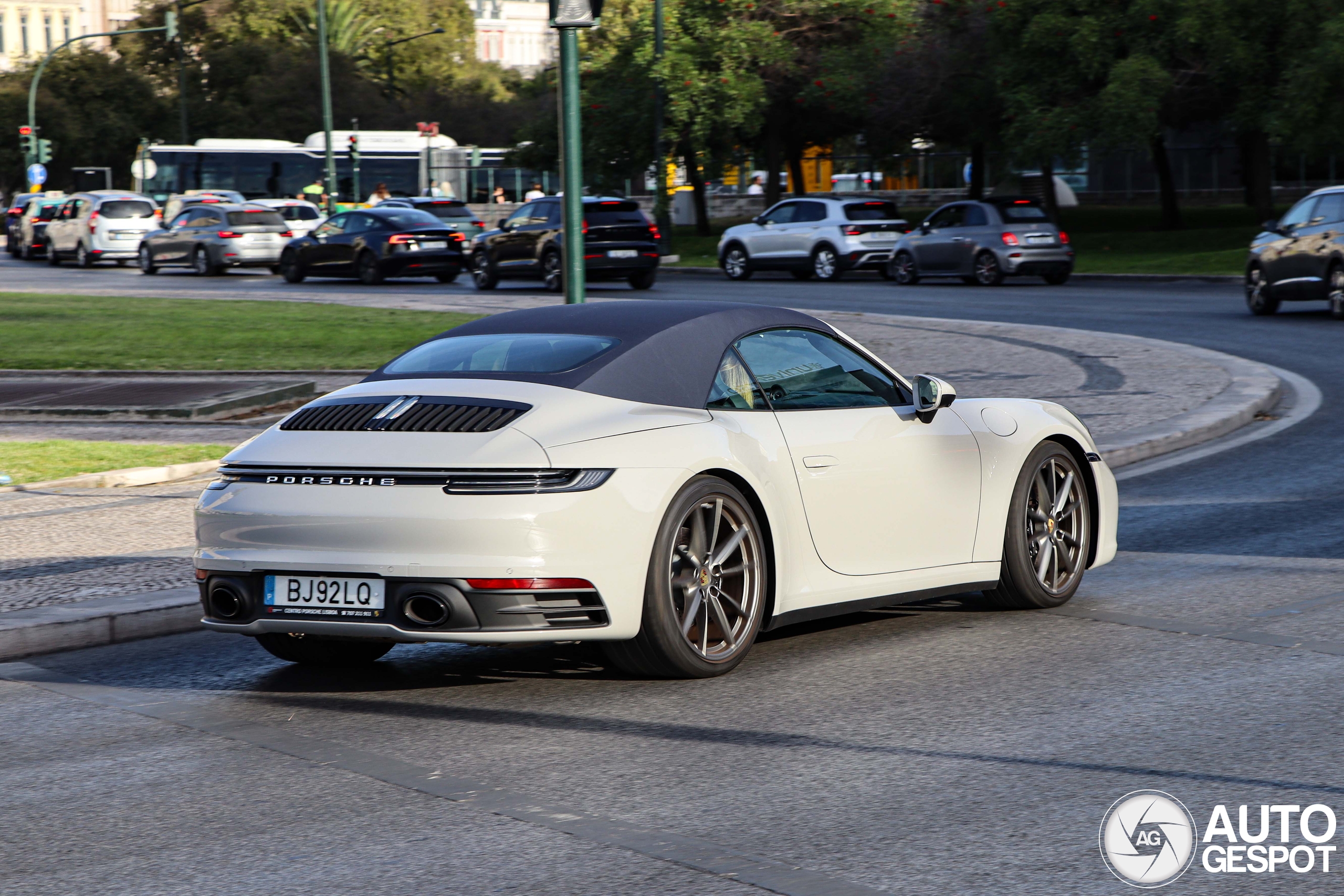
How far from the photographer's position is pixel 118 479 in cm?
1138

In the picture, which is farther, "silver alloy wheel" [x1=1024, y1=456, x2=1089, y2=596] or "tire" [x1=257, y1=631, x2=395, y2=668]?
"silver alloy wheel" [x1=1024, y1=456, x2=1089, y2=596]

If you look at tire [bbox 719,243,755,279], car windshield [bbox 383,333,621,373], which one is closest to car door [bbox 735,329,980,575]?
car windshield [bbox 383,333,621,373]

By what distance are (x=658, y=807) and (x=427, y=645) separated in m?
2.67

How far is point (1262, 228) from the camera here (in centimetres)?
2317

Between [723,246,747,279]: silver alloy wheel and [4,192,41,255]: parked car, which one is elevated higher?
[4,192,41,255]: parked car

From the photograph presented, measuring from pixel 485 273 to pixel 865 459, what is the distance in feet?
89.4

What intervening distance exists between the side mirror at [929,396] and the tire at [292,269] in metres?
30.4

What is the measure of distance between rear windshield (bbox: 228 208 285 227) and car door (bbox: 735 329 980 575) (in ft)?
115

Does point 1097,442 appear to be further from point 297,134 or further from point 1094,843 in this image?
point 297,134

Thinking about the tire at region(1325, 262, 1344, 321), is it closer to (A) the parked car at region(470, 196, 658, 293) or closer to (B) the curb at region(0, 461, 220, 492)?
(A) the parked car at region(470, 196, 658, 293)


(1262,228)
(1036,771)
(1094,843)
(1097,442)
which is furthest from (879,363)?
(1262,228)

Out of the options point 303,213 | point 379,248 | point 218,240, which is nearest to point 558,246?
point 379,248

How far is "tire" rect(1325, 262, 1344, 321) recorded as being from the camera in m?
22.5

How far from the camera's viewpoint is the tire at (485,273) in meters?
33.5
